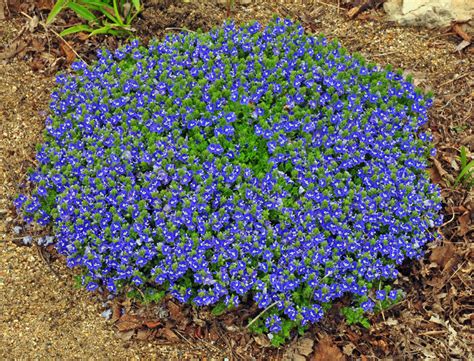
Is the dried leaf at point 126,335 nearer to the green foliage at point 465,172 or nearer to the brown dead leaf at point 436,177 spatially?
the brown dead leaf at point 436,177

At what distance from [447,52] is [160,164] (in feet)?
10.6

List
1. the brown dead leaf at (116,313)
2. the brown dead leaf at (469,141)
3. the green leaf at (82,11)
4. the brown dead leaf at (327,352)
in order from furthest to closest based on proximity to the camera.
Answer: the green leaf at (82,11), the brown dead leaf at (469,141), the brown dead leaf at (116,313), the brown dead leaf at (327,352)

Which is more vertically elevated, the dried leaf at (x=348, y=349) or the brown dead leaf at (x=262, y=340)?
the dried leaf at (x=348, y=349)

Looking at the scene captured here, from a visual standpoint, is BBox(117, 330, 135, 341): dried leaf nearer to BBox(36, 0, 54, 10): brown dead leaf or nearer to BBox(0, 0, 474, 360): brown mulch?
BBox(0, 0, 474, 360): brown mulch

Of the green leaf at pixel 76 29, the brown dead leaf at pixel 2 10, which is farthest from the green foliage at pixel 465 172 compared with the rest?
the brown dead leaf at pixel 2 10

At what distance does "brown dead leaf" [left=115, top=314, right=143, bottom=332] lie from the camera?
4059 mm

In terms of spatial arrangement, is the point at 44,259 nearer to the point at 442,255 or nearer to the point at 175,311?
the point at 175,311

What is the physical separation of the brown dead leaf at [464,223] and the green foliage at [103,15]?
3412mm

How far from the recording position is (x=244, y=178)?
4.20 meters

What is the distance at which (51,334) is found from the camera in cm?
404

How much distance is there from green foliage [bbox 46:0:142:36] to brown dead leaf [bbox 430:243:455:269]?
340 cm

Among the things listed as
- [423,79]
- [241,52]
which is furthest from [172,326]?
[423,79]

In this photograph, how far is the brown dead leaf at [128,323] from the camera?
13.3 feet

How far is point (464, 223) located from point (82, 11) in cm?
393
